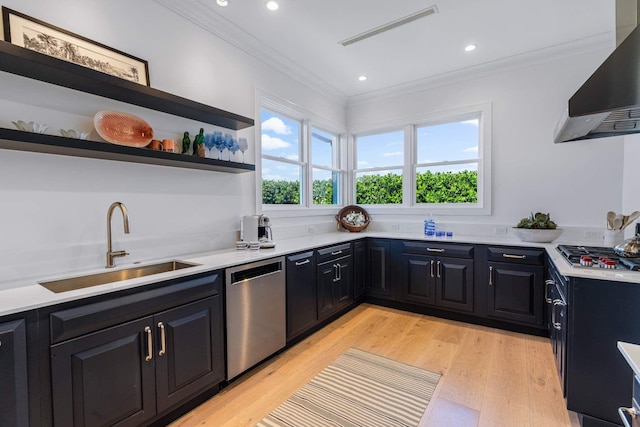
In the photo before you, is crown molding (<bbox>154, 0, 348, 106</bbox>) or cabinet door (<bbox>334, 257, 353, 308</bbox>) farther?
cabinet door (<bbox>334, 257, 353, 308</bbox>)

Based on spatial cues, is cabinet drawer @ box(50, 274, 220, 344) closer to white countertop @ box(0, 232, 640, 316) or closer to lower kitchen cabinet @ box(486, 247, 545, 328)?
white countertop @ box(0, 232, 640, 316)

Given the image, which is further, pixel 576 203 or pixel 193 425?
pixel 576 203

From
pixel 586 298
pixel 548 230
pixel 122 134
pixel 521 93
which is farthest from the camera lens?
pixel 521 93

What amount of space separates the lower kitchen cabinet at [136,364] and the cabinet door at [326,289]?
117 cm

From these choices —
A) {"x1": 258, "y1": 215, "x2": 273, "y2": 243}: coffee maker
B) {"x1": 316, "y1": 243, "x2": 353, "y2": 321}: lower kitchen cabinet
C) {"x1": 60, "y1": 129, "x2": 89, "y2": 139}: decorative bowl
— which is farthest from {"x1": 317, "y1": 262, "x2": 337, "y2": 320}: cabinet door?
{"x1": 60, "y1": 129, "x2": 89, "y2": 139}: decorative bowl

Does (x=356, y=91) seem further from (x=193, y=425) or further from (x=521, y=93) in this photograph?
(x=193, y=425)

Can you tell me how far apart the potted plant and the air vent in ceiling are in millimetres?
2277

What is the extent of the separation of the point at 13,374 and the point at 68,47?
1.84 metres

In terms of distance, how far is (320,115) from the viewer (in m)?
4.14

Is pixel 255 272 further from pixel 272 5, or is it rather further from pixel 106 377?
pixel 272 5

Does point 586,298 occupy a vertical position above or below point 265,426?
above

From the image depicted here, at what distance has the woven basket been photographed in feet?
13.8

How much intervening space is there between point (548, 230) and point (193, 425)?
137 inches

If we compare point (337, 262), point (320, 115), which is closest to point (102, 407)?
point (337, 262)
